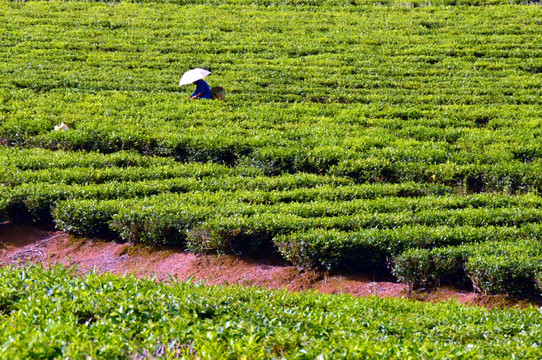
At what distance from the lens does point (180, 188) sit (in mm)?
10906

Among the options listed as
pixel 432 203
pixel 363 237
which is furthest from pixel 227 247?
pixel 432 203

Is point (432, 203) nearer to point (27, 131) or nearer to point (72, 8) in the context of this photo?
point (27, 131)

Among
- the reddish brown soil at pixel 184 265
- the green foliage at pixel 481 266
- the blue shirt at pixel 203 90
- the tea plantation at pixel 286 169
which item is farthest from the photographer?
the blue shirt at pixel 203 90

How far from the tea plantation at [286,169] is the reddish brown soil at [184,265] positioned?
0.75 ft

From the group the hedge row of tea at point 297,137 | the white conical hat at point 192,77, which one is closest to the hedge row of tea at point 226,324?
the hedge row of tea at point 297,137

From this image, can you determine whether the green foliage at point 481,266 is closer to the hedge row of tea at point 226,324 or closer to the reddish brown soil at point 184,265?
the reddish brown soil at point 184,265

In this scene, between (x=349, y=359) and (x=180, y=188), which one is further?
(x=180, y=188)

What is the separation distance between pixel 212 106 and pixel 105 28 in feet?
37.4

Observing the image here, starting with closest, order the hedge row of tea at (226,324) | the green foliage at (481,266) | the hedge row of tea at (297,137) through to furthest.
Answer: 1. the hedge row of tea at (226,324)
2. the green foliage at (481,266)
3. the hedge row of tea at (297,137)

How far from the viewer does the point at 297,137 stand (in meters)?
13.8

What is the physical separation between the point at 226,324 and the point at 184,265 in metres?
3.98

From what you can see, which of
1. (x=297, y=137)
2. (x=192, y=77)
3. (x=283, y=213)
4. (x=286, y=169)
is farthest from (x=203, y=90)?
(x=283, y=213)

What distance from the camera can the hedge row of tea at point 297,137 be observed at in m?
8.96

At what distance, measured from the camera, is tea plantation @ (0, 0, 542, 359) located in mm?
5348
